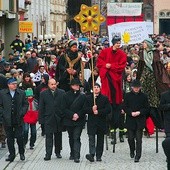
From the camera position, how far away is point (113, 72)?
16.8m

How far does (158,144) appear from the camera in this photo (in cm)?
1694

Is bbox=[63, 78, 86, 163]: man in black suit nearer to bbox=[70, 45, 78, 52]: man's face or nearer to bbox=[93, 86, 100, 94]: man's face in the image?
bbox=[93, 86, 100, 94]: man's face

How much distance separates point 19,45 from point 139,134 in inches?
796

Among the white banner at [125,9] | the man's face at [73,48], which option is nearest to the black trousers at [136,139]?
the man's face at [73,48]

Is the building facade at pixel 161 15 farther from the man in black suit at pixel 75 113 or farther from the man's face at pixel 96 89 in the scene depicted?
the man's face at pixel 96 89

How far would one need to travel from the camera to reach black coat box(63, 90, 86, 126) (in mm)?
14969

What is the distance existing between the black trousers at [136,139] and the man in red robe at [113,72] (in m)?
1.61

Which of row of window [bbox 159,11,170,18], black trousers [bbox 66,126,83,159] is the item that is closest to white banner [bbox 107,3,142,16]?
black trousers [bbox 66,126,83,159]

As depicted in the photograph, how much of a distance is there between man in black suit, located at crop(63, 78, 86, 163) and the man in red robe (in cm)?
182

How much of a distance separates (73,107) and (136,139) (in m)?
1.38

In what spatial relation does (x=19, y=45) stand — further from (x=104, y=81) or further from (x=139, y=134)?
(x=139, y=134)

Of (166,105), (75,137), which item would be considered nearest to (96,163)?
(75,137)

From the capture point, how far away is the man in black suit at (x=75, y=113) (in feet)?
49.0

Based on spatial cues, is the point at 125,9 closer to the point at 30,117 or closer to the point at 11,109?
the point at 30,117
